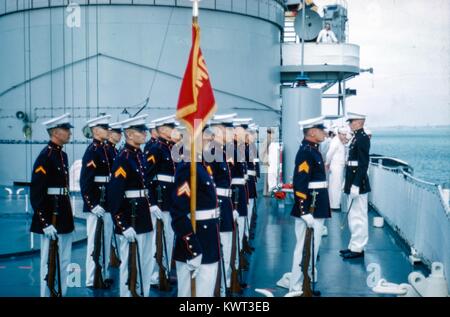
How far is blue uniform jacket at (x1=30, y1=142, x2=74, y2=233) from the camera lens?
5848 millimetres

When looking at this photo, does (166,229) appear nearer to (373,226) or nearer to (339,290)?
(339,290)

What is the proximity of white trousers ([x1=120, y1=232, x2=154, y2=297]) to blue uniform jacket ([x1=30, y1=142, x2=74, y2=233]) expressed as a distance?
0.62 meters

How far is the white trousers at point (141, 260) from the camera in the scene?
6012mm

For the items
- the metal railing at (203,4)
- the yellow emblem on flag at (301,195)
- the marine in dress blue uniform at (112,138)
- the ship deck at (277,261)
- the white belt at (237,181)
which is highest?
the metal railing at (203,4)

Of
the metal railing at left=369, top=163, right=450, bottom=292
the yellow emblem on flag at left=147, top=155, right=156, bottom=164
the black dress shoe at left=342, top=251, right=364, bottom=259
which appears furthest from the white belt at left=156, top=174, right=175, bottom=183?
the metal railing at left=369, top=163, right=450, bottom=292

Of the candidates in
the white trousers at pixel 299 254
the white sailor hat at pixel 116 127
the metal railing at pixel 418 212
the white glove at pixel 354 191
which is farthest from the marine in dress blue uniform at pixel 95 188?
the metal railing at pixel 418 212

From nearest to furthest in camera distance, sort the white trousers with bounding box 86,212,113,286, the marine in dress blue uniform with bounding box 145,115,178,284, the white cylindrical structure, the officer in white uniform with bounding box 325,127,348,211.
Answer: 1. the white trousers with bounding box 86,212,113,286
2. the marine in dress blue uniform with bounding box 145,115,178,284
3. the officer in white uniform with bounding box 325,127,348,211
4. the white cylindrical structure

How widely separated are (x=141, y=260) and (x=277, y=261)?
2584 mm

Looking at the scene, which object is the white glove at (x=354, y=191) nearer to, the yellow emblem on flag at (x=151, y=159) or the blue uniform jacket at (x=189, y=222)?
the yellow emblem on flag at (x=151, y=159)

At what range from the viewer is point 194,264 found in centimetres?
482

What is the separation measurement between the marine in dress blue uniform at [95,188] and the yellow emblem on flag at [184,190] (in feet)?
7.11

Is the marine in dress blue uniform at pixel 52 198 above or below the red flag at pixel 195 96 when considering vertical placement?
below

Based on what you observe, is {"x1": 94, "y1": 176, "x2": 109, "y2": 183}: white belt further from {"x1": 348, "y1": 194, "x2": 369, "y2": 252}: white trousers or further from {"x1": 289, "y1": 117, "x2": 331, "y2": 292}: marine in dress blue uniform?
{"x1": 348, "y1": 194, "x2": 369, "y2": 252}: white trousers
